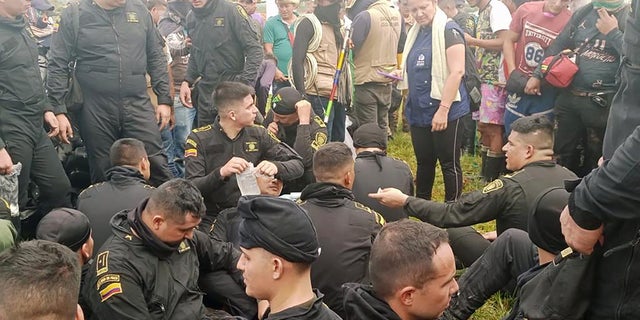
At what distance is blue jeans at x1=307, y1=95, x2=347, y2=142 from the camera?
252 inches

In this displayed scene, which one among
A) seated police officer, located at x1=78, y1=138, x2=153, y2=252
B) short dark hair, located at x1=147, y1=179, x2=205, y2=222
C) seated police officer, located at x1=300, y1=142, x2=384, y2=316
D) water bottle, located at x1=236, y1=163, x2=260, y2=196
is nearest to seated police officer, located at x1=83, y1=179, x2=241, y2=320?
short dark hair, located at x1=147, y1=179, x2=205, y2=222

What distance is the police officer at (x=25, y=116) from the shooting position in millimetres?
4656

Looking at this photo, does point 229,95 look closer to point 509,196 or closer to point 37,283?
point 509,196

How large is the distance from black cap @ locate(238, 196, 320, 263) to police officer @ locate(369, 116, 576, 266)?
151cm

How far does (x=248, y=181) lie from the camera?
14.4 ft

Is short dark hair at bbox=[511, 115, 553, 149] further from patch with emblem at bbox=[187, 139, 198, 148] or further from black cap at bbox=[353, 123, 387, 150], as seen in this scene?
patch with emblem at bbox=[187, 139, 198, 148]

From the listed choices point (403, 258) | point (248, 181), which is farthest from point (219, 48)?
point (403, 258)

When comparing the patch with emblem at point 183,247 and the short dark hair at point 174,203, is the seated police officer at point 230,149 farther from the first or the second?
the short dark hair at point 174,203

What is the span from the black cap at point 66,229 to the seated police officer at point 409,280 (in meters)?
1.80

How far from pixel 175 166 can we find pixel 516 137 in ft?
12.3

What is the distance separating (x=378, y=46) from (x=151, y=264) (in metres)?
3.84

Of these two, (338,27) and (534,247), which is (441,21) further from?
(534,247)

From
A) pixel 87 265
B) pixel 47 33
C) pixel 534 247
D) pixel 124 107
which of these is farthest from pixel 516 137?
pixel 47 33

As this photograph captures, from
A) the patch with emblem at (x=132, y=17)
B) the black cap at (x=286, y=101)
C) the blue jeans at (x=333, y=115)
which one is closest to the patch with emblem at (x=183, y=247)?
the black cap at (x=286, y=101)
